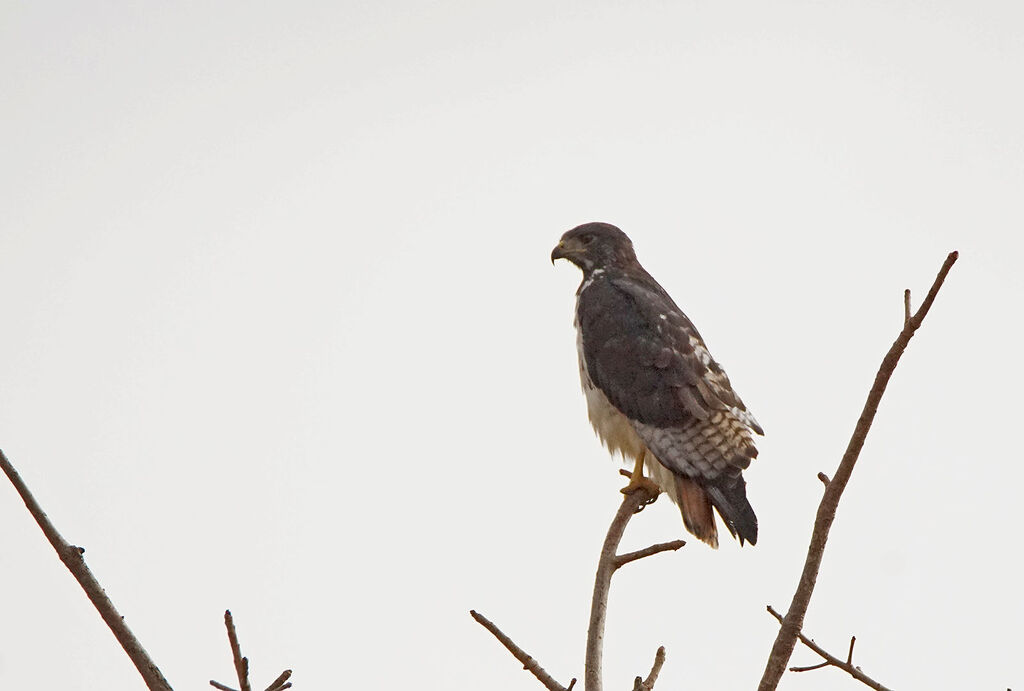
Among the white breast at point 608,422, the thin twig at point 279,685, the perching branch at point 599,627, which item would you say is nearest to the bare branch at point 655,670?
the perching branch at point 599,627

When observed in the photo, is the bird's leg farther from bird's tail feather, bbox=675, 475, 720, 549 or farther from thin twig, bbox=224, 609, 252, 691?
thin twig, bbox=224, 609, 252, 691

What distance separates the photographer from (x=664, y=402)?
245 inches

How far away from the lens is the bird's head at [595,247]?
24.9 feet

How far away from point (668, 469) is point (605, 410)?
0.74m

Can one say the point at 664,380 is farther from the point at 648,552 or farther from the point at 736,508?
the point at 648,552

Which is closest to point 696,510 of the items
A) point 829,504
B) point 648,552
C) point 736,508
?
point 736,508

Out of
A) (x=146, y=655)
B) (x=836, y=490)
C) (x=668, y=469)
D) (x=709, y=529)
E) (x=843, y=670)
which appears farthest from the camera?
(x=668, y=469)

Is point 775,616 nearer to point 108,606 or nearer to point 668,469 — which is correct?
point 108,606

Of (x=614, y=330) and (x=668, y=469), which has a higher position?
(x=614, y=330)

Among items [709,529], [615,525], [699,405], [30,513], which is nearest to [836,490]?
[615,525]

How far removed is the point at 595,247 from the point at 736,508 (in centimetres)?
265

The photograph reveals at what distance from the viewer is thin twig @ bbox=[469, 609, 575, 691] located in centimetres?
280

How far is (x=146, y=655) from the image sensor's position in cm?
214

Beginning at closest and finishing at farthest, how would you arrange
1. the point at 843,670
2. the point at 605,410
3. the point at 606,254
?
the point at 843,670
the point at 605,410
the point at 606,254
